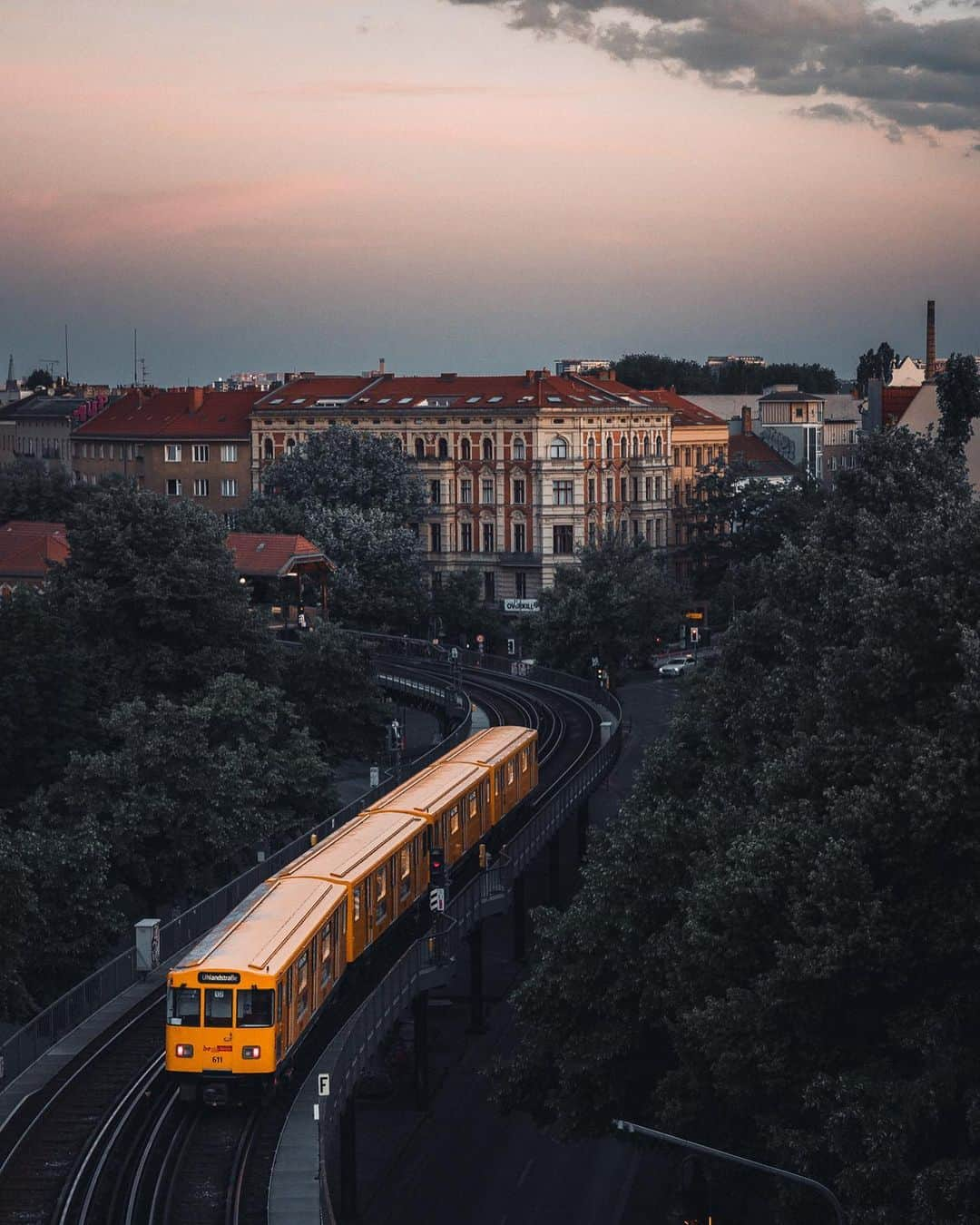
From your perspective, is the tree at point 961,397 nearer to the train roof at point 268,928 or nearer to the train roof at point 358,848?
the train roof at point 358,848

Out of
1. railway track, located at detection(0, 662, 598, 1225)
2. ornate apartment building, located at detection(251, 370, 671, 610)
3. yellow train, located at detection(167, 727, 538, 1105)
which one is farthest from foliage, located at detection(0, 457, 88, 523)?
railway track, located at detection(0, 662, 598, 1225)

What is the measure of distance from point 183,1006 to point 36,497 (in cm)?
9985

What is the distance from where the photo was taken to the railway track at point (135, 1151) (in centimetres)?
2892

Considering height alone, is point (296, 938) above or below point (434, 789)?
above

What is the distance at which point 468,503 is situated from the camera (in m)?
133

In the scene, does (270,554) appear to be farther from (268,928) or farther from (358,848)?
(268,928)

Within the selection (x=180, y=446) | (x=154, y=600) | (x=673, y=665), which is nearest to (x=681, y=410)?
(x=180, y=446)

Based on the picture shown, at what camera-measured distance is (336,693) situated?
250ft

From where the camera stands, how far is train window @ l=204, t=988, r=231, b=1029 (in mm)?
33344

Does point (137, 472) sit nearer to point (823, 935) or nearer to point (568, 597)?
point (568, 597)

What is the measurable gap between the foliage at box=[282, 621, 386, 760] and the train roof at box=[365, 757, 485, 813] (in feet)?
60.1

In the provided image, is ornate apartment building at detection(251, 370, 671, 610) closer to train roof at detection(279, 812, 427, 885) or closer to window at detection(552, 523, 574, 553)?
window at detection(552, 523, 574, 553)

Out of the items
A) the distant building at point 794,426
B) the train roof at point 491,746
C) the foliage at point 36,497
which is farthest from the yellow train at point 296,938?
the distant building at point 794,426

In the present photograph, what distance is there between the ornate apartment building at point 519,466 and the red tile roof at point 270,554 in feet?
72.4
